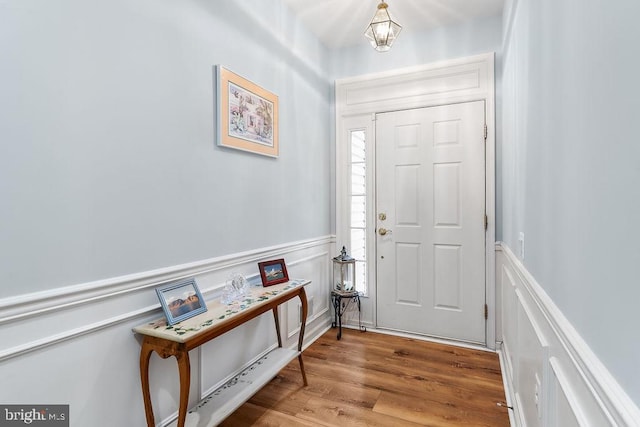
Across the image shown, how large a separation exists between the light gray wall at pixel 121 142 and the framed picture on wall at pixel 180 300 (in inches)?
5.2

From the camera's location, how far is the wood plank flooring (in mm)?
1909

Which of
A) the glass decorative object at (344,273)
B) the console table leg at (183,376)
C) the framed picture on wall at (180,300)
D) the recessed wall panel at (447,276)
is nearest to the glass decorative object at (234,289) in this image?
the framed picture on wall at (180,300)

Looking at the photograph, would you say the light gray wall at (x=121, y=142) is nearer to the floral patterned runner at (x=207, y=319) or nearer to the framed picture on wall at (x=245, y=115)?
the framed picture on wall at (x=245, y=115)

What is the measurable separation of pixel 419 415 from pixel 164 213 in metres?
1.82

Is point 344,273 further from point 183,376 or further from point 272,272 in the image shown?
point 183,376

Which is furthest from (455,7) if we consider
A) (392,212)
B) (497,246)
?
(497,246)

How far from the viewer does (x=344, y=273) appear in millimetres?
3287

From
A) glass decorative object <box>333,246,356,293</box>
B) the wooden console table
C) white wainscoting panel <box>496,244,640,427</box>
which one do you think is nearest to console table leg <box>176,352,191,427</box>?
the wooden console table

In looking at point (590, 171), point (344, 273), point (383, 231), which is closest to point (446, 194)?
point (383, 231)

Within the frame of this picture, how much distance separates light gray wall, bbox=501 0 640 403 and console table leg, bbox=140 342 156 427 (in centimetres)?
155

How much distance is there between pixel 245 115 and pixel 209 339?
1.35 m

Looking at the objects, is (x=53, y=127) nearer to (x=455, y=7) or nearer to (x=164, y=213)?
(x=164, y=213)

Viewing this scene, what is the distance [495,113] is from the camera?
2762 mm

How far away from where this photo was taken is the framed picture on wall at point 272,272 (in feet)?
7.08
